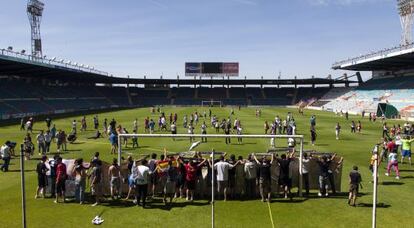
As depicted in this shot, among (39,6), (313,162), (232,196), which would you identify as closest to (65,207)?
(232,196)

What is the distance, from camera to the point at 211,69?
12344 cm

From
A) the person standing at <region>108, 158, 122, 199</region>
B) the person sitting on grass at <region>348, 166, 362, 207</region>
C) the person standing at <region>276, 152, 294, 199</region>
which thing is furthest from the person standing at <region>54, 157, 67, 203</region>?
A: the person sitting on grass at <region>348, 166, 362, 207</region>

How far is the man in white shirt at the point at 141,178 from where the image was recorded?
13469 millimetres

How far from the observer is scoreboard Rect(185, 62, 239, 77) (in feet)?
404

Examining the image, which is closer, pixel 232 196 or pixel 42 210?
pixel 42 210

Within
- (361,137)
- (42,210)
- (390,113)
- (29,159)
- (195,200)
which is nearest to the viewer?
(42,210)

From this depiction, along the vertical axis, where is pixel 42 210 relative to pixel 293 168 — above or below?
below

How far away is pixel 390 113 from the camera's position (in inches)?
2438

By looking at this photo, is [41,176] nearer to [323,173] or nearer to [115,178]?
[115,178]

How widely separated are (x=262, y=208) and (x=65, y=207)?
7034 mm

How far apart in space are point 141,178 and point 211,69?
365 ft

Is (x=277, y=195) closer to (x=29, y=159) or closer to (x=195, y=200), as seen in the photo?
(x=195, y=200)

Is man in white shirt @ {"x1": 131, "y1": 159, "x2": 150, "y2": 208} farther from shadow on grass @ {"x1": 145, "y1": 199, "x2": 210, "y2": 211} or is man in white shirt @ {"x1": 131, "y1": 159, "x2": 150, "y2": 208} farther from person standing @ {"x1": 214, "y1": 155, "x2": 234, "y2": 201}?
person standing @ {"x1": 214, "y1": 155, "x2": 234, "y2": 201}

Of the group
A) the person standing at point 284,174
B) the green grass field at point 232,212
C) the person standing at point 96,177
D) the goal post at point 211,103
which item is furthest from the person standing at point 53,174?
the goal post at point 211,103
